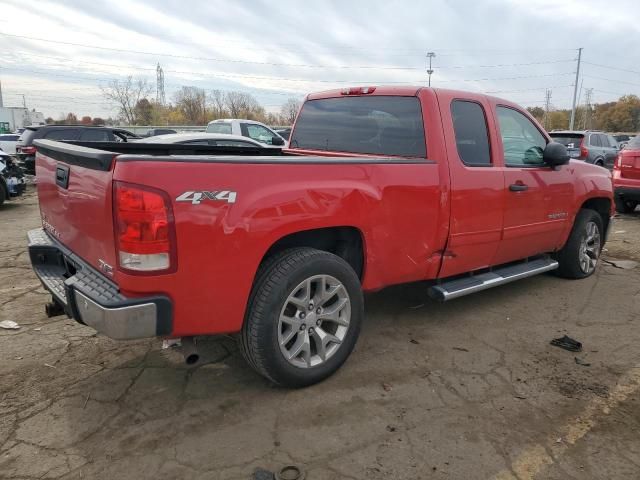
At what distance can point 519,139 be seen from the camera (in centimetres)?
461

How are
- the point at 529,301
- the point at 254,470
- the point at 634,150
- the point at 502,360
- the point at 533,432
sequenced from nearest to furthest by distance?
the point at 254,470 < the point at 533,432 < the point at 502,360 < the point at 529,301 < the point at 634,150

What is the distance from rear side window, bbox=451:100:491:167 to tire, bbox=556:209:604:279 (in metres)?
1.92

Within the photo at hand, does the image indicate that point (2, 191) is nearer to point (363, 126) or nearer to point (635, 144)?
point (363, 126)

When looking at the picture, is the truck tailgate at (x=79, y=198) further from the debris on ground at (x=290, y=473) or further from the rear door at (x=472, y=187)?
the rear door at (x=472, y=187)

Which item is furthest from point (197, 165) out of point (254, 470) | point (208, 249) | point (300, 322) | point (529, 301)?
point (529, 301)

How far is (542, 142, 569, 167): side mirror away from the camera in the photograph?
180 inches

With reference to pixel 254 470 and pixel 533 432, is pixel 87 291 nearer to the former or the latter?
pixel 254 470

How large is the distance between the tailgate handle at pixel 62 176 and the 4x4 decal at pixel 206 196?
0.96 m

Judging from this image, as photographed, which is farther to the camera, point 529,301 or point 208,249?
point 529,301

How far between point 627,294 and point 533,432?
10.5 feet

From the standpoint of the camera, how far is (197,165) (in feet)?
8.16

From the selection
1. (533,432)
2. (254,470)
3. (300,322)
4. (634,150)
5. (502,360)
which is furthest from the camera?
(634,150)

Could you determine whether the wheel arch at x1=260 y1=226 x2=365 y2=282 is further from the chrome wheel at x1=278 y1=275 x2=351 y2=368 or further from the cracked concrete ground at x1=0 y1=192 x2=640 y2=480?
the cracked concrete ground at x1=0 y1=192 x2=640 y2=480

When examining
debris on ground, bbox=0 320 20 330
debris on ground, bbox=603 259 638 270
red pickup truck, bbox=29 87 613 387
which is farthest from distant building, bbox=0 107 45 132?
debris on ground, bbox=603 259 638 270
